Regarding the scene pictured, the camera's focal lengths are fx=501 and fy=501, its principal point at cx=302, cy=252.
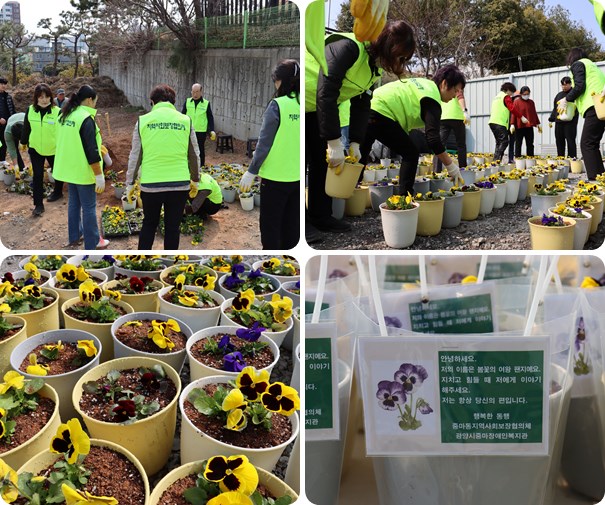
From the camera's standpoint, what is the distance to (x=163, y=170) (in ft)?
6.10

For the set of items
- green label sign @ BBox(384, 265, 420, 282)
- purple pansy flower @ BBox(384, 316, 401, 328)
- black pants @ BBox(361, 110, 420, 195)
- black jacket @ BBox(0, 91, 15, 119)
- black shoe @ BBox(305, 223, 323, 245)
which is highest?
black jacket @ BBox(0, 91, 15, 119)

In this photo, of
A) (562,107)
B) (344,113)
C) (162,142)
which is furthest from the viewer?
(562,107)

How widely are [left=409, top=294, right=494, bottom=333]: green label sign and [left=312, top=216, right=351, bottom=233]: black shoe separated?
41.7 inches

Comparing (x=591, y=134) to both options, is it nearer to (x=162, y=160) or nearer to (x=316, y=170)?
(x=316, y=170)

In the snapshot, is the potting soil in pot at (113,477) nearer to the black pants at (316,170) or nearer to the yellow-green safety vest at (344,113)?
the black pants at (316,170)

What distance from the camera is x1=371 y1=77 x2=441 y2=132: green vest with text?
1.99 m

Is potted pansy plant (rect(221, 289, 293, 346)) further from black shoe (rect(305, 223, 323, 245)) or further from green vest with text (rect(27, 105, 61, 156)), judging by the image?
green vest with text (rect(27, 105, 61, 156))

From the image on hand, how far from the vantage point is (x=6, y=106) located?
4258 mm

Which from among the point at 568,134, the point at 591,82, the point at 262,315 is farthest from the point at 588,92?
the point at 262,315

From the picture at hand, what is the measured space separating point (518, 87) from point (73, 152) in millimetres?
3327

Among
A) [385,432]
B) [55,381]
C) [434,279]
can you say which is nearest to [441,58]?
[434,279]

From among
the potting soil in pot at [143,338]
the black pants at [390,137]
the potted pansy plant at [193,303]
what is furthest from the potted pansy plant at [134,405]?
the black pants at [390,137]

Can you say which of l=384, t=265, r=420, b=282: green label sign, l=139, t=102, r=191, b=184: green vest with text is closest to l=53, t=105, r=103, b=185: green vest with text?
l=139, t=102, r=191, b=184: green vest with text

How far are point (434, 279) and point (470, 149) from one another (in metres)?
4.44
